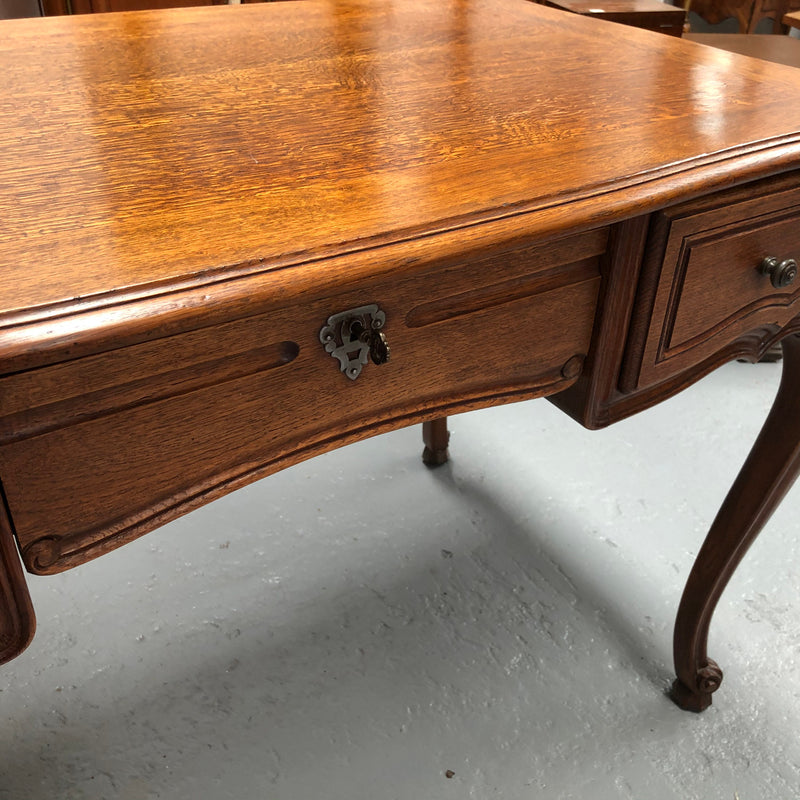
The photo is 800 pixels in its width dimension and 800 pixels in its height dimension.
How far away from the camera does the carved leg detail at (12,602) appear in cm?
48

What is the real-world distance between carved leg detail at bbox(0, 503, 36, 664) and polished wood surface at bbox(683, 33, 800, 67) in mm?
1773

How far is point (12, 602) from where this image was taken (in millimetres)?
498

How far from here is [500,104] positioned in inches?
28.9

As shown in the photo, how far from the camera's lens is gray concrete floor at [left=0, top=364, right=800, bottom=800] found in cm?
97

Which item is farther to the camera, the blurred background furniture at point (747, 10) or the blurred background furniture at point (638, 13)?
the blurred background furniture at point (747, 10)

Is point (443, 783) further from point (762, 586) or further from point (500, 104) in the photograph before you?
point (500, 104)

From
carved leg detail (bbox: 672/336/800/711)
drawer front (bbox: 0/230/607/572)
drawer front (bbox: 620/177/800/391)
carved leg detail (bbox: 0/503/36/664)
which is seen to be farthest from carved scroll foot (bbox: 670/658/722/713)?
carved leg detail (bbox: 0/503/36/664)

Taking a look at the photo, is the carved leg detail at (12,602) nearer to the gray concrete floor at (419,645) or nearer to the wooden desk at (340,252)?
the wooden desk at (340,252)

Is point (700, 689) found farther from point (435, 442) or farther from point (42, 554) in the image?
point (42, 554)

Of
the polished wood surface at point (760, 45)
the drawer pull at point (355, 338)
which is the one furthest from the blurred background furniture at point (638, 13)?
the drawer pull at point (355, 338)

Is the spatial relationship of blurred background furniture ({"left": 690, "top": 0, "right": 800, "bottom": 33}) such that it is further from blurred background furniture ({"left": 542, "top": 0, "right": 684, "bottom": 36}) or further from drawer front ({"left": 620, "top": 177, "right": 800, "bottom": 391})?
drawer front ({"left": 620, "top": 177, "right": 800, "bottom": 391})

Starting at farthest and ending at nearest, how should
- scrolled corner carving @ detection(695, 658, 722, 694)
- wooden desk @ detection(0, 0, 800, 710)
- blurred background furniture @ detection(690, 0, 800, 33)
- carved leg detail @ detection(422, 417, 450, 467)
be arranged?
blurred background furniture @ detection(690, 0, 800, 33) → carved leg detail @ detection(422, 417, 450, 467) → scrolled corner carving @ detection(695, 658, 722, 694) → wooden desk @ detection(0, 0, 800, 710)

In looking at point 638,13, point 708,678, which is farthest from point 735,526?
point 638,13

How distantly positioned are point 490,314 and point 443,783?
24.8 inches
